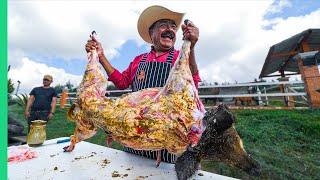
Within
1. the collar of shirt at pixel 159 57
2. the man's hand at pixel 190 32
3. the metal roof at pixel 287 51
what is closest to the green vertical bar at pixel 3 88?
the man's hand at pixel 190 32

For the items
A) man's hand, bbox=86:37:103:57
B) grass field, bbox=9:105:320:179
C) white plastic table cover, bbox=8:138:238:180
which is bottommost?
grass field, bbox=9:105:320:179

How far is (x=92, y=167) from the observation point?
7.52 ft

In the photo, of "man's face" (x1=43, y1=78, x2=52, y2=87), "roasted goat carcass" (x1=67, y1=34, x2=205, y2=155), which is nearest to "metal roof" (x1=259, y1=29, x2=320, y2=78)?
"man's face" (x1=43, y1=78, x2=52, y2=87)

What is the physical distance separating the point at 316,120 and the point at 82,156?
5.10m

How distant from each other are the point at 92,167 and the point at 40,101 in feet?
16.8

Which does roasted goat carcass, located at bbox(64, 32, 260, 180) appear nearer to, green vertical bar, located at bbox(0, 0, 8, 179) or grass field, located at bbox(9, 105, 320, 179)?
green vertical bar, located at bbox(0, 0, 8, 179)

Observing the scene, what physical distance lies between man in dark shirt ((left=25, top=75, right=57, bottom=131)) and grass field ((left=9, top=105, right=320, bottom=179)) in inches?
58.5

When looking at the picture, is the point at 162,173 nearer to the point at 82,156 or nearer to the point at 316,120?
the point at 82,156

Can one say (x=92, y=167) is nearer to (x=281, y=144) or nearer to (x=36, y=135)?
(x=36, y=135)

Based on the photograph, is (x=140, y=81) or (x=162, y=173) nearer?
(x=162, y=173)

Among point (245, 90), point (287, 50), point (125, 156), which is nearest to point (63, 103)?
point (245, 90)

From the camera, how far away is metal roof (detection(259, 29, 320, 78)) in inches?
348

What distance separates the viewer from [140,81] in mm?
2369

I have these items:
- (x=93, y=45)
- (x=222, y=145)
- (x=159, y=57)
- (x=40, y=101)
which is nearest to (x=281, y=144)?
(x=159, y=57)
